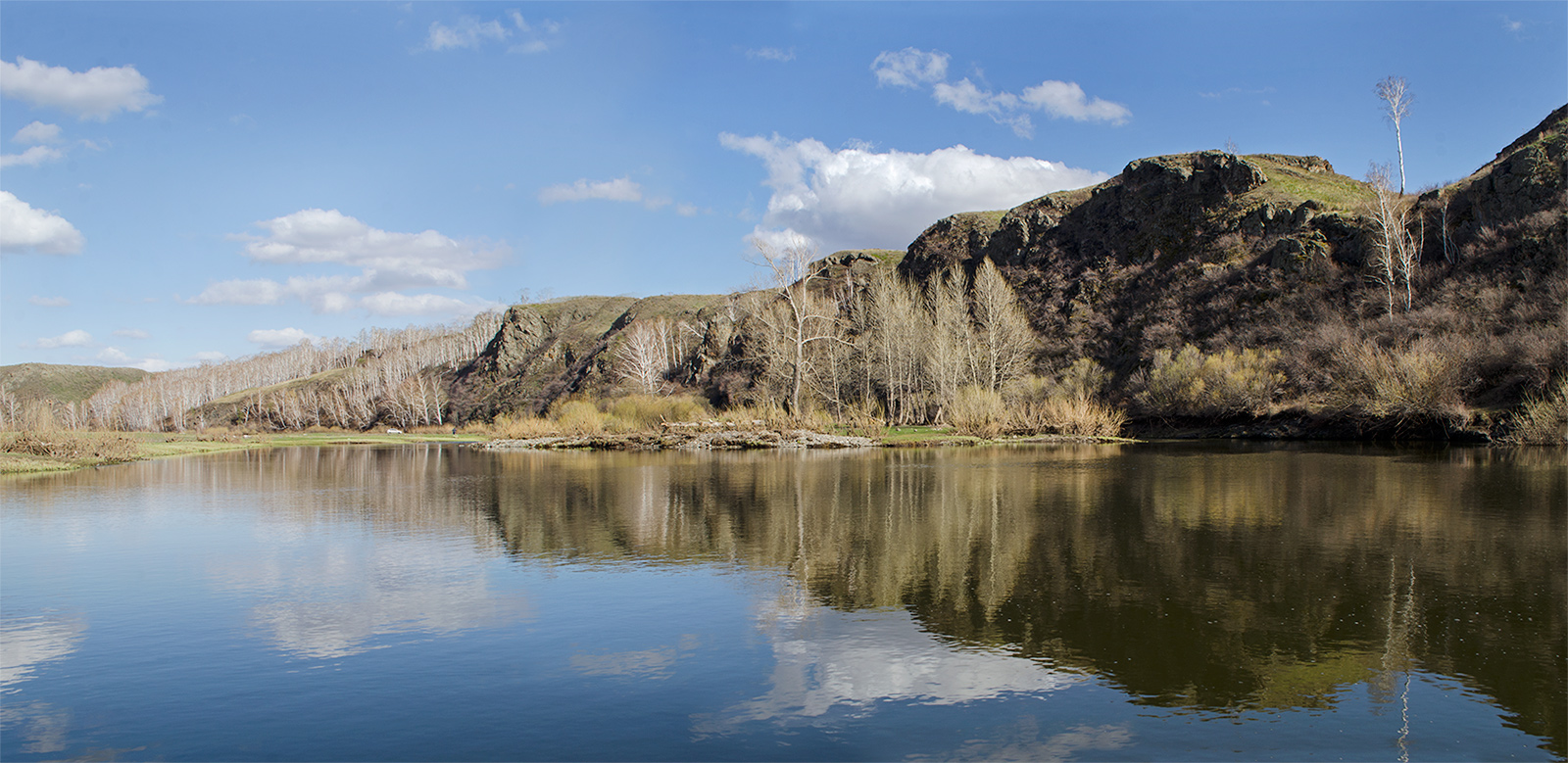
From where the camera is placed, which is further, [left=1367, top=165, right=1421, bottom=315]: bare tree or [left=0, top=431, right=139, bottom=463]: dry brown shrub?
[left=1367, top=165, right=1421, bottom=315]: bare tree

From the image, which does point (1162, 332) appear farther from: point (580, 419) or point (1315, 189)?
point (580, 419)

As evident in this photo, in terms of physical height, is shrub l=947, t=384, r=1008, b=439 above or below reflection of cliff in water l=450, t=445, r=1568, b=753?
above

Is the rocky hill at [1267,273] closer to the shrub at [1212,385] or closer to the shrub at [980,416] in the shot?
the shrub at [1212,385]

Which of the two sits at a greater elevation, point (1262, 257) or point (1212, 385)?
point (1262, 257)

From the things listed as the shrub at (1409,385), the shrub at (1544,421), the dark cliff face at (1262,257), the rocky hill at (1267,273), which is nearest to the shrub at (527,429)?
the rocky hill at (1267,273)

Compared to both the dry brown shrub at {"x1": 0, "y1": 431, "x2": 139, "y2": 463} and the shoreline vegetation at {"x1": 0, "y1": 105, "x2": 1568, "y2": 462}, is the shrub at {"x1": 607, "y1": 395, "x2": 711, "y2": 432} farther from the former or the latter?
the dry brown shrub at {"x1": 0, "y1": 431, "x2": 139, "y2": 463}

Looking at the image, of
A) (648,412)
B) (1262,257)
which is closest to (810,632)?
(648,412)

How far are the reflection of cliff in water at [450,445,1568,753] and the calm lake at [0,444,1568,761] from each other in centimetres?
7

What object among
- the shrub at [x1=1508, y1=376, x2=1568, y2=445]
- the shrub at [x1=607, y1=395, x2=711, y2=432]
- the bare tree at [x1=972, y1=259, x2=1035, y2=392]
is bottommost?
the shrub at [x1=1508, y1=376, x2=1568, y2=445]

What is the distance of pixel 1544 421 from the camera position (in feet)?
105

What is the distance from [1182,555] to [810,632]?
649cm

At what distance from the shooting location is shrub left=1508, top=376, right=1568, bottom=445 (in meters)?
31.4

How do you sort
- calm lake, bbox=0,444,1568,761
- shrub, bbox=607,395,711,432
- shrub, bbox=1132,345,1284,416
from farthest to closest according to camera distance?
shrub, bbox=607,395,711,432, shrub, bbox=1132,345,1284,416, calm lake, bbox=0,444,1568,761

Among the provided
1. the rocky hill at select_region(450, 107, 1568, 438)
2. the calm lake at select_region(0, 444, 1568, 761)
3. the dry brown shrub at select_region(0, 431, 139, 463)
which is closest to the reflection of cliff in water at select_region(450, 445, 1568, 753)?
the calm lake at select_region(0, 444, 1568, 761)
